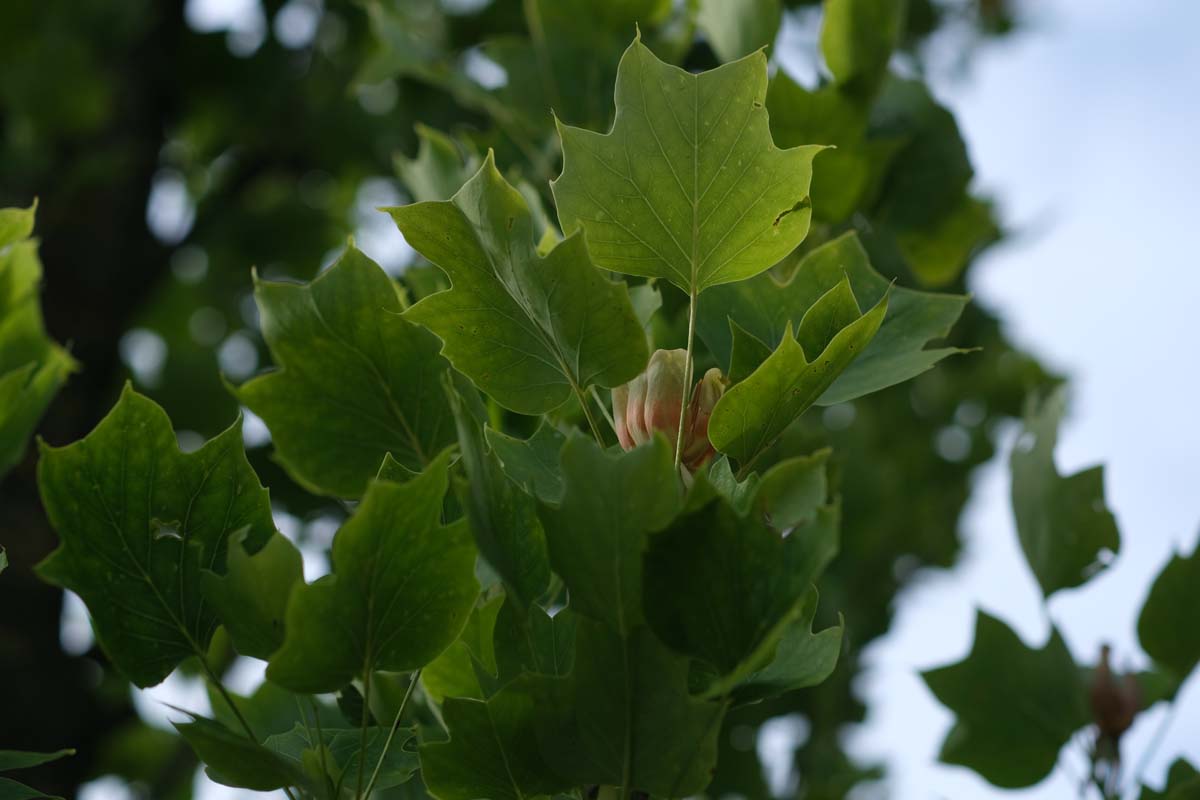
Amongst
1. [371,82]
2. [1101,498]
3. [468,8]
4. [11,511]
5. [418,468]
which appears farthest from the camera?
[468,8]

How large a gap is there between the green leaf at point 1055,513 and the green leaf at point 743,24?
0.79ft

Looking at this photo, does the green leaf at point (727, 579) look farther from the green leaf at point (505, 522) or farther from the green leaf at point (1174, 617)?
the green leaf at point (1174, 617)

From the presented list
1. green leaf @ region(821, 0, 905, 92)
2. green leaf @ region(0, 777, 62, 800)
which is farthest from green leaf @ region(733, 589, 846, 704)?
green leaf @ region(821, 0, 905, 92)

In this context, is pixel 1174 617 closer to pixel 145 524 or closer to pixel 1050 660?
pixel 1050 660

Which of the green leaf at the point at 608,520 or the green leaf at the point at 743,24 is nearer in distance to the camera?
the green leaf at the point at 608,520

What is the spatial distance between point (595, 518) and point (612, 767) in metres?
0.08

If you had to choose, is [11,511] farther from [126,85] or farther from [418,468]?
[418,468]

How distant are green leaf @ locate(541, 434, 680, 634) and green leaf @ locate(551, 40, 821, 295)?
0.09 metres

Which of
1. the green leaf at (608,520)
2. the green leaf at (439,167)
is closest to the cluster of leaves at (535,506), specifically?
the green leaf at (608,520)

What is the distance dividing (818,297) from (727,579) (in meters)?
0.16

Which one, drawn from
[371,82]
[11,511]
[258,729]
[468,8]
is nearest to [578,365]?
[258,729]

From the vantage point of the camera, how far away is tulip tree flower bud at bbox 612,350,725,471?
0.41 meters

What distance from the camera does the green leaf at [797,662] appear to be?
1.20 ft

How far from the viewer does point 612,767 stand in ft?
1.18
